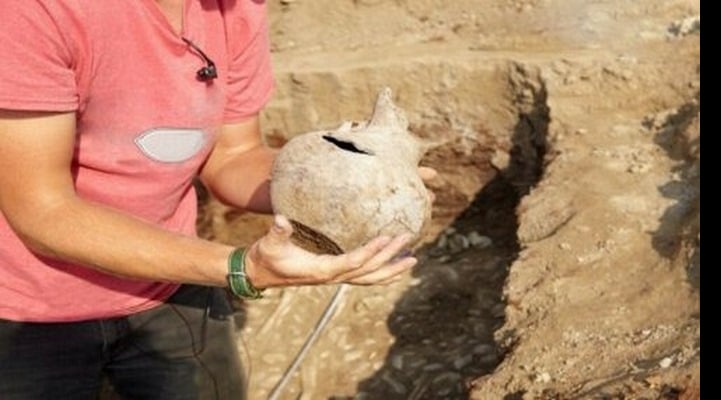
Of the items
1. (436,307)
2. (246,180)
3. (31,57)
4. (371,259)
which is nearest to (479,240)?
(436,307)

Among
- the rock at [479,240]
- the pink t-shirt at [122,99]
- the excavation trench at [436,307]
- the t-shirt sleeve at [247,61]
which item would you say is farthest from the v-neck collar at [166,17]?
the rock at [479,240]

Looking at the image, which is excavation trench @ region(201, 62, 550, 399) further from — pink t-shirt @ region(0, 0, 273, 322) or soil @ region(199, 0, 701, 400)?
pink t-shirt @ region(0, 0, 273, 322)

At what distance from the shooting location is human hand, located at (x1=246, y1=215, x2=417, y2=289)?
1.85 meters

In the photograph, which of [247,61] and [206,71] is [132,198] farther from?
[247,61]

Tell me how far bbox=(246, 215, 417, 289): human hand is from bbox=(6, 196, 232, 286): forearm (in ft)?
0.24

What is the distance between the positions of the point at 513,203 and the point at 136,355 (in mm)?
2499

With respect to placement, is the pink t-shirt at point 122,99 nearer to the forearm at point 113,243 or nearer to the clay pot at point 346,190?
the forearm at point 113,243

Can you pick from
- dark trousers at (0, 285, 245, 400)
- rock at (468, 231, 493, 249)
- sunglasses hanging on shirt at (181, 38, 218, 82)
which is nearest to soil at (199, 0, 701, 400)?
rock at (468, 231, 493, 249)

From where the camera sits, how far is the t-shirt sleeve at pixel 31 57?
1.72m

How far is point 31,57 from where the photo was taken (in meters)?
1.75

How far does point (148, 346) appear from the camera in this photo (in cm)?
234

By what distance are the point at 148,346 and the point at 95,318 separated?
7.0 inches
